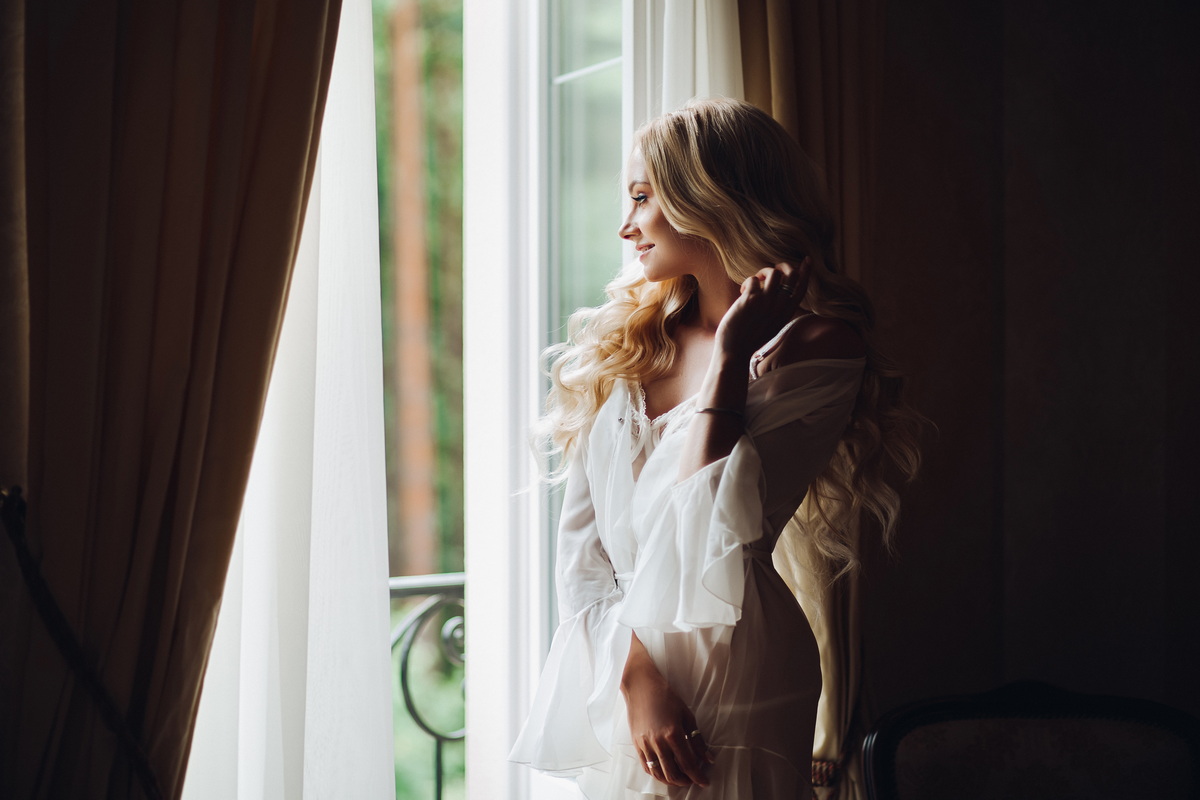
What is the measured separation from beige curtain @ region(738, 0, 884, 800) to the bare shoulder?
1.96 ft

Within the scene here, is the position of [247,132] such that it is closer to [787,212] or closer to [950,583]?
[787,212]

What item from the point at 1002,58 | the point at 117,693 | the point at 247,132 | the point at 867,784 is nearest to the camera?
the point at 117,693

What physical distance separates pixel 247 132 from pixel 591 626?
88cm

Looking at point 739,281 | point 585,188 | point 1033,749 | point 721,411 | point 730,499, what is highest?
point 585,188

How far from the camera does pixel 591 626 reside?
1.36 m

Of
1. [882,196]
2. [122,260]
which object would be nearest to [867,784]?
[882,196]

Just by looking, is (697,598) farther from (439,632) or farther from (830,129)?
(830,129)

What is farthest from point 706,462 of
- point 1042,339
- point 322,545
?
point 1042,339

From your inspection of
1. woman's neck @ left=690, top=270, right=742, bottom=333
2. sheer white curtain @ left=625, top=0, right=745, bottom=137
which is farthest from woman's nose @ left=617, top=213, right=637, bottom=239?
sheer white curtain @ left=625, top=0, right=745, bottom=137

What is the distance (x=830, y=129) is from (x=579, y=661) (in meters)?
1.27

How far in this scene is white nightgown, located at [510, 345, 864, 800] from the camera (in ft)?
3.92

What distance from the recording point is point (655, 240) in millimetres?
1407

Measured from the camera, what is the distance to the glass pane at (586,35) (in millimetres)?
1951

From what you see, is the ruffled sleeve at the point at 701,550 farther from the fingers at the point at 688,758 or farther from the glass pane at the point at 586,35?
the glass pane at the point at 586,35
